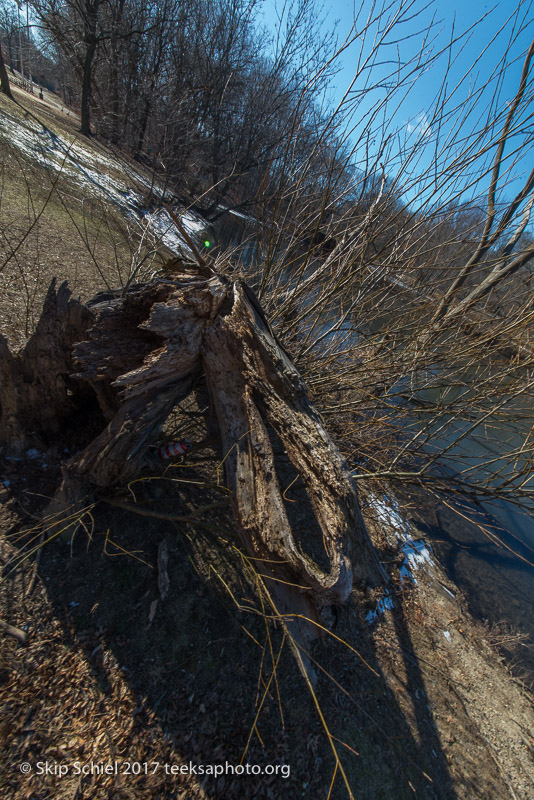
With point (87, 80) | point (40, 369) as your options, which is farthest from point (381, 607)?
point (87, 80)

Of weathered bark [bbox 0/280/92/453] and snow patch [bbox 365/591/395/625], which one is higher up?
weathered bark [bbox 0/280/92/453]

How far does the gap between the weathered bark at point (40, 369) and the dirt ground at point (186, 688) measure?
0.26m

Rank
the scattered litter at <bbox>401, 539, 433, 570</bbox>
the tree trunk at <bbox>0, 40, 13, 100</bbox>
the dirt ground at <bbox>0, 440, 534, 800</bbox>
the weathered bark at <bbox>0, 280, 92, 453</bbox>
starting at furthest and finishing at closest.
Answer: the tree trunk at <bbox>0, 40, 13, 100</bbox>
the scattered litter at <bbox>401, 539, 433, 570</bbox>
the weathered bark at <bbox>0, 280, 92, 453</bbox>
the dirt ground at <bbox>0, 440, 534, 800</bbox>

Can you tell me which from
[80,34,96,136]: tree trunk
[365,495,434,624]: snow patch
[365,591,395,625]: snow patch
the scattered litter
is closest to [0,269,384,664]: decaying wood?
[365,591,395,625]: snow patch

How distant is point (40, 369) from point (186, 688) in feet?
7.49

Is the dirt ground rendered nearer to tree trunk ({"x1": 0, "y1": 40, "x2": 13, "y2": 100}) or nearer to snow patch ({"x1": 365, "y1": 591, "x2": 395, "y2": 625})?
snow patch ({"x1": 365, "y1": 591, "x2": 395, "y2": 625})

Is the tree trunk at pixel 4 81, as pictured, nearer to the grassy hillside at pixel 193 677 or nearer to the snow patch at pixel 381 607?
the grassy hillside at pixel 193 677

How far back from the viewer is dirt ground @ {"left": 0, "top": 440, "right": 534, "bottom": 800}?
1.85 metres

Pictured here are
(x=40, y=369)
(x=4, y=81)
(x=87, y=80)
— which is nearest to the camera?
(x=40, y=369)

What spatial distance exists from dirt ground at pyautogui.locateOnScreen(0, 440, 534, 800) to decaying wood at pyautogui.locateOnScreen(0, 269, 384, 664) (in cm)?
37

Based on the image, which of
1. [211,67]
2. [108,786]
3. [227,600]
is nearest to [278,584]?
[227,600]

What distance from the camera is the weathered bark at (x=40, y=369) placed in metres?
2.52

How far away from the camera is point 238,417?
217 cm

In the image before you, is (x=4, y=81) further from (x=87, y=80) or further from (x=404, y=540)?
(x=404, y=540)
